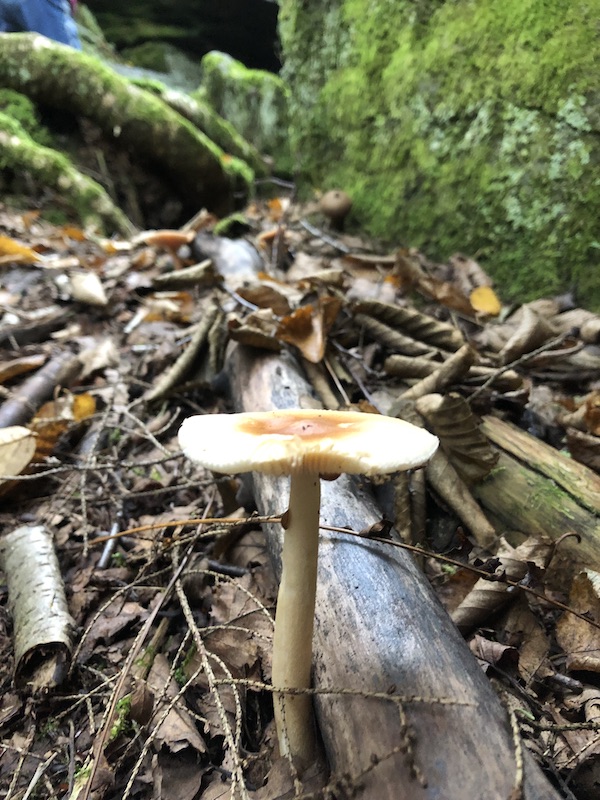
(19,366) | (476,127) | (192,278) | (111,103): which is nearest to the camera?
(19,366)

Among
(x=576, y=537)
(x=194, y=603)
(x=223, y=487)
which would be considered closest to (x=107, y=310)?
(x=223, y=487)

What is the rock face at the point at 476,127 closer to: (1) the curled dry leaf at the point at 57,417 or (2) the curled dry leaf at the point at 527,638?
(2) the curled dry leaf at the point at 527,638

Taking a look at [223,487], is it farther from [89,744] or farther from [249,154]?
[249,154]

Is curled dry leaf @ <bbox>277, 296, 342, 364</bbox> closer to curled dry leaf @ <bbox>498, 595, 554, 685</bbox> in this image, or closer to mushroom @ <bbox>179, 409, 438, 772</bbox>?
mushroom @ <bbox>179, 409, 438, 772</bbox>

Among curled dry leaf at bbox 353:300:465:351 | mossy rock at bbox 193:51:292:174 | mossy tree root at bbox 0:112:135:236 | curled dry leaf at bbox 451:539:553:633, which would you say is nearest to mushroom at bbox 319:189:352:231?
curled dry leaf at bbox 353:300:465:351

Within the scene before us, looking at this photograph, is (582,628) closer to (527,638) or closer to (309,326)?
(527,638)

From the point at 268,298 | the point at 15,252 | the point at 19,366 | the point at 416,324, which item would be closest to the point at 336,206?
the point at 268,298
